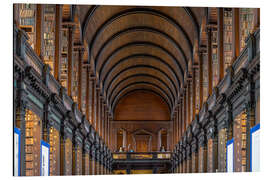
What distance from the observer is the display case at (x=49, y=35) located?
2025cm

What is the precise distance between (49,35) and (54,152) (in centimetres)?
486

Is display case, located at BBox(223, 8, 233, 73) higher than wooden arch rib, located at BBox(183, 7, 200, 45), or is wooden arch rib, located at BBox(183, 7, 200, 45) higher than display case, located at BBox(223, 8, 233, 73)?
wooden arch rib, located at BBox(183, 7, 200, 45)

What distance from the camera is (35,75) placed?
15.0m

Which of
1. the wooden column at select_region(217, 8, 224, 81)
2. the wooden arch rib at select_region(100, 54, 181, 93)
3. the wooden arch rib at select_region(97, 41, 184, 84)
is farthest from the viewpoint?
the wooden arch rib at select_region(100, 54, 181, 93)

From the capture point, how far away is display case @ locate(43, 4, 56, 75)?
2025 cm

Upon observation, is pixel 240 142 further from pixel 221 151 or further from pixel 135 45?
pixel 135 45

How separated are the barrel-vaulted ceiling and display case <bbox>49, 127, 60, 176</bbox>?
7.21 meters

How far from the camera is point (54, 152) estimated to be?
2028cm

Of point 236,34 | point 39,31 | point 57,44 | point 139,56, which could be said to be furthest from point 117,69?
point 39,31

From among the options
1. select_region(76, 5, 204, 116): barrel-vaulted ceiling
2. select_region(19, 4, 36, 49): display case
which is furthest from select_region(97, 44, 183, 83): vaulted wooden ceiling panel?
select_region(19, 4, 36, 49): display case

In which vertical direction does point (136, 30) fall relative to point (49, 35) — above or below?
above

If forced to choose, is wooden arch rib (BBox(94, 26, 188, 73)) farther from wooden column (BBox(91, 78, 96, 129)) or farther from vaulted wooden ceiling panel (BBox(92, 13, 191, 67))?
wooden column (BBox(91, 78, 96, 129))
